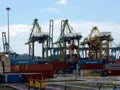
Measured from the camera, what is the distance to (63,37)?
534 ft

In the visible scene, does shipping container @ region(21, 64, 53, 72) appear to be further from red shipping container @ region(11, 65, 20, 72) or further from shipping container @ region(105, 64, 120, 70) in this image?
shipping container @ region(105, 64, 120, 70)

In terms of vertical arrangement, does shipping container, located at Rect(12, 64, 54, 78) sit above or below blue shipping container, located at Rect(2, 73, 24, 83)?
above

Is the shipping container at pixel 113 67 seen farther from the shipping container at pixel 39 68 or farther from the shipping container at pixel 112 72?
the shipping container at pixel 39 68

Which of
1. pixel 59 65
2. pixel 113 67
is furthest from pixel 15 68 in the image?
pixel 59 65

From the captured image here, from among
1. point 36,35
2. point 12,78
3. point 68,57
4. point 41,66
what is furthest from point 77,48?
point 12,78

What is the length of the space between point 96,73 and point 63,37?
2166 inches

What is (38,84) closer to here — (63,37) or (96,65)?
(96,65)

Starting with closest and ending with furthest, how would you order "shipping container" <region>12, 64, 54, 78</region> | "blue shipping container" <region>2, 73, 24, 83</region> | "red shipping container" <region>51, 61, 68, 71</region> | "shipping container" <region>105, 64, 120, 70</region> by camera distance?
"blue shipping container" <region>2, 73, 24, 83</region>
"shipping container" <region>12, 64, 54, 78</region>
"shipping container" <region>105, 64, 120, 70</region>
"red shipping container" <region>51, 61, 68, 71</region>

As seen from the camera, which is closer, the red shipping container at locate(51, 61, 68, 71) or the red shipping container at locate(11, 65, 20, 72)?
the red shipping container at locate(11, 65, 20, 72)

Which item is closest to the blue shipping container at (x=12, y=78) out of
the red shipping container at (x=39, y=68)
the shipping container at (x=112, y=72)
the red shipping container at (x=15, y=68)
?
the red shipping container at (x=39, y=68)

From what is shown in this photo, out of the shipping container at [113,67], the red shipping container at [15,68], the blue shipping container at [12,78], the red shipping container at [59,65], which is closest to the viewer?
the blue shipping container at [12,78]

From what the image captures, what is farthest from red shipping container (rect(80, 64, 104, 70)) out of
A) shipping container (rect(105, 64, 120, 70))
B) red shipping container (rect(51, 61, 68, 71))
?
red shipping container (rect(51, 61, 68, 71))

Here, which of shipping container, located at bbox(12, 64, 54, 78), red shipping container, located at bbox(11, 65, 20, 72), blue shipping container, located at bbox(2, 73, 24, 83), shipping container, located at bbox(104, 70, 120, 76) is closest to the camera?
blue shipping container, located at bbox(2, 73, 24, 83)

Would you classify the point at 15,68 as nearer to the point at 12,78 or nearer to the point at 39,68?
the point at 39,68
